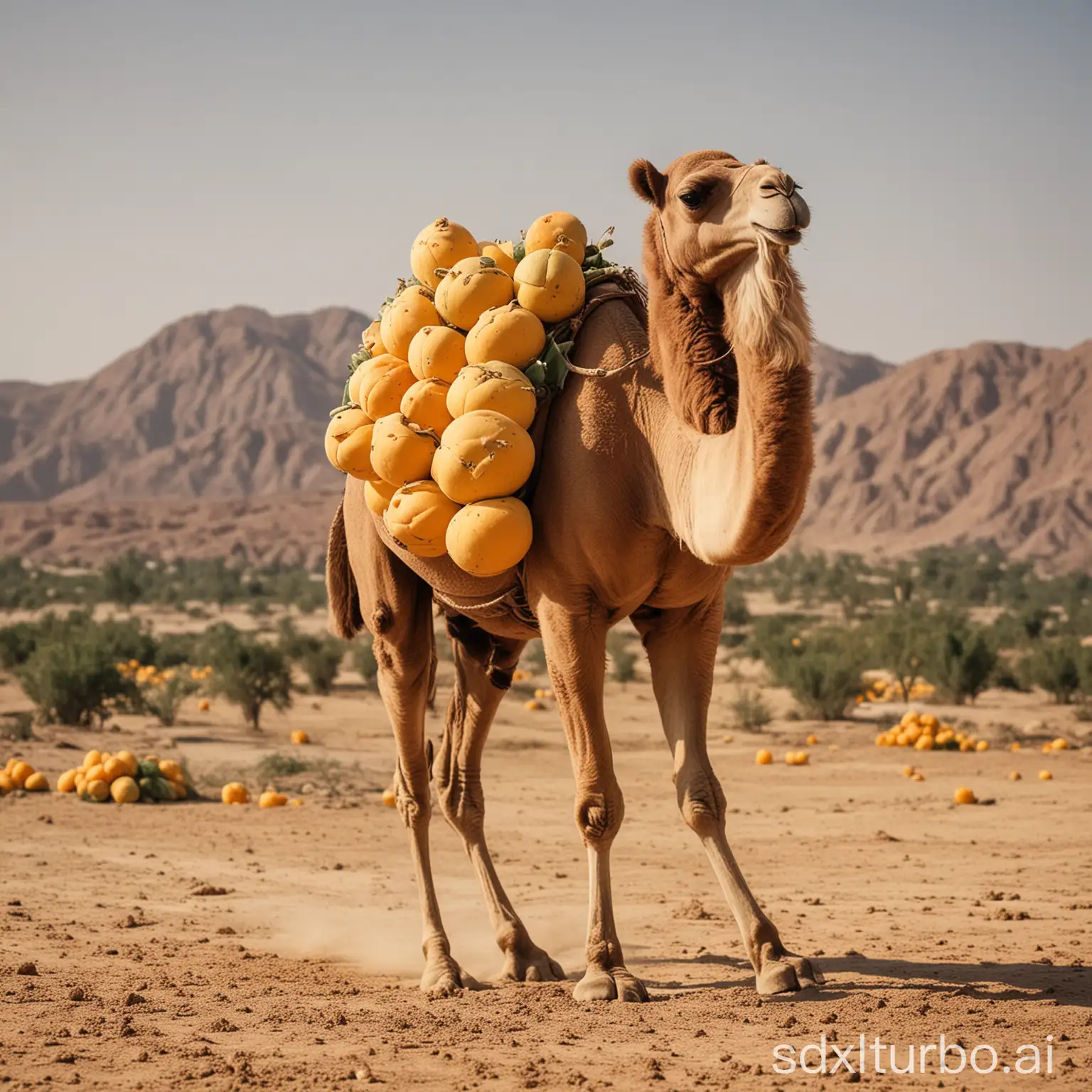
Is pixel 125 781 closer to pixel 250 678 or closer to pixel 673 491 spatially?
pixel 250 678

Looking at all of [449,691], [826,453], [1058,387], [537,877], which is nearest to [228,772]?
[537,877]

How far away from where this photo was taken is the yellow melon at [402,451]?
6727 millimetres

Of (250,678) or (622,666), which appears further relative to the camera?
(622,666)

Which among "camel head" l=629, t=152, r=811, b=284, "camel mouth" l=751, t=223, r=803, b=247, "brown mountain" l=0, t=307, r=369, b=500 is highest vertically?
"brown mountain" l=0, t=307, r=369, b=500

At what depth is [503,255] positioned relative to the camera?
23.9 ft

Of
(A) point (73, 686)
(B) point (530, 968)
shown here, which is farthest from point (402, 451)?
(A) point (73, 686)

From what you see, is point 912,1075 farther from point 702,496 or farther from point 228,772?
point 228,772

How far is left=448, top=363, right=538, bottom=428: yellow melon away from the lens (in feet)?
21.3

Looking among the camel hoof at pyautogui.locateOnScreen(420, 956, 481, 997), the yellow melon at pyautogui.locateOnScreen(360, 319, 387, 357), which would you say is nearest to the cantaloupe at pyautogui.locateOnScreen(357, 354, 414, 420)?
the yellow melon at pyautogui.locateOnScreen(360, 319, 387, 357)

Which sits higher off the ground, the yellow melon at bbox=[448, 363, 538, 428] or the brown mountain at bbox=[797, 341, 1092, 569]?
the brown mountain at bbox=[797, 341, 1092, 569]

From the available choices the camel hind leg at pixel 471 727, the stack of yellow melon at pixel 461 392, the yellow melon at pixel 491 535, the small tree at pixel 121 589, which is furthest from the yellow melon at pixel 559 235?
the small tree at pixel 121 589

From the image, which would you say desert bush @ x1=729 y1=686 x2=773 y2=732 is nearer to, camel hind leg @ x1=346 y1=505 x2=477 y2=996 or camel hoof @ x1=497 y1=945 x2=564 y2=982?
camel hind leg @ x1=346 y1=505 x2=477 y2=996

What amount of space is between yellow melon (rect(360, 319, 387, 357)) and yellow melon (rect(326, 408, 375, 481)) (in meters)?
0.42

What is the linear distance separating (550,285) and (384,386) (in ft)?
3.27
